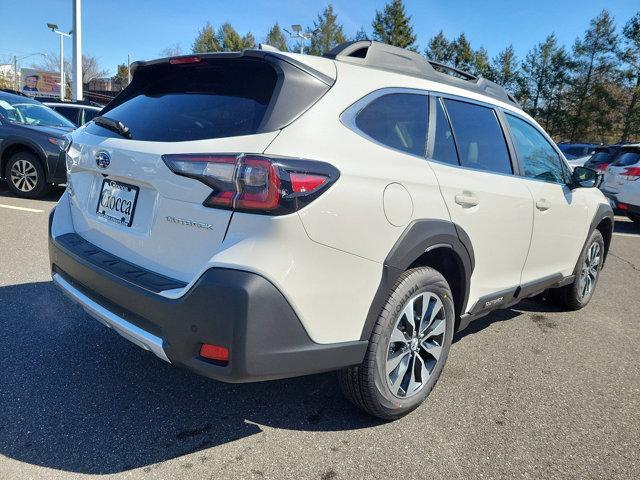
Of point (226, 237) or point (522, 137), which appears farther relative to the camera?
point (522, 137)

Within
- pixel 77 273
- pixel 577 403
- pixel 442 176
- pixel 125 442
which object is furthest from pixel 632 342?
pixel 77 273

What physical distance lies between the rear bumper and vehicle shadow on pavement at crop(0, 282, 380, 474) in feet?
1.74

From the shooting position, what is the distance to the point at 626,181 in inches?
367

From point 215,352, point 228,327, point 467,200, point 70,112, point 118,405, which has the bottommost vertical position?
point 118,405

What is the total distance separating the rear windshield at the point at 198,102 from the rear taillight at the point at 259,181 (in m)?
0.17

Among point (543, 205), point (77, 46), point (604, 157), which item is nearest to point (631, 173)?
point (604, 157)

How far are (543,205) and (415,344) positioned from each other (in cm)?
159

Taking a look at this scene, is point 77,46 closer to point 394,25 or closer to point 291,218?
point 291,218

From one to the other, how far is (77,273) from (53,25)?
1530 inches

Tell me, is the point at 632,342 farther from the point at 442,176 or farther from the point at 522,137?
the point at 442,176

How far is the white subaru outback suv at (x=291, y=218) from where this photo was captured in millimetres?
1928

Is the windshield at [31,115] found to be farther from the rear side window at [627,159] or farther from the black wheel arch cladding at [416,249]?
the rear side window at [627,159]

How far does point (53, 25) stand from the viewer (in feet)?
112

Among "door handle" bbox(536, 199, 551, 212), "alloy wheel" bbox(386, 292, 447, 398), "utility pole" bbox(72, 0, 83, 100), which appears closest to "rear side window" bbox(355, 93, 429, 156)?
"alloy wheel" bbox(386, 292, 447, 398)
